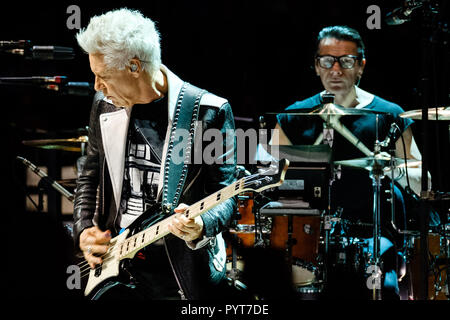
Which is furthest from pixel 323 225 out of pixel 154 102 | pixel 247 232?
pixel 154 102

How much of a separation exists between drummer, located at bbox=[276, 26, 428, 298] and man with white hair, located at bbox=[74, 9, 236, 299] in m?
1.63

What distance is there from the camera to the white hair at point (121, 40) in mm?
2082

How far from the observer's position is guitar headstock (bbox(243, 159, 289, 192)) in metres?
1.88

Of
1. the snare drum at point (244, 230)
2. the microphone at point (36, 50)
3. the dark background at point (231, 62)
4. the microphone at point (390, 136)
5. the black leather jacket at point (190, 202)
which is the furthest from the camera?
the snare drum at point (244, 230)

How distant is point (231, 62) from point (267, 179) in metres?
2.73

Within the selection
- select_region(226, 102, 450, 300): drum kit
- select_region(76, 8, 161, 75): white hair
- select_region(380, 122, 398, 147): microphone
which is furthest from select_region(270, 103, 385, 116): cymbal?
select_region(76, 8, 161, 75): white hair

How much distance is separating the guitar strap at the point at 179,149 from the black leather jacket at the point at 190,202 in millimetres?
41

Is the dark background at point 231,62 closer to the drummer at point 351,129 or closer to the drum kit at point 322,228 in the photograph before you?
the drummer at point 351,129

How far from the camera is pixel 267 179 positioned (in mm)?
1898

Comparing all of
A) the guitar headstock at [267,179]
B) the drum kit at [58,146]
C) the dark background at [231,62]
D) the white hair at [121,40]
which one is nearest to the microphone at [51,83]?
the white hair at [121,40]

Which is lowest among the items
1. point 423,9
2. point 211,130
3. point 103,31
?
point 211,130
